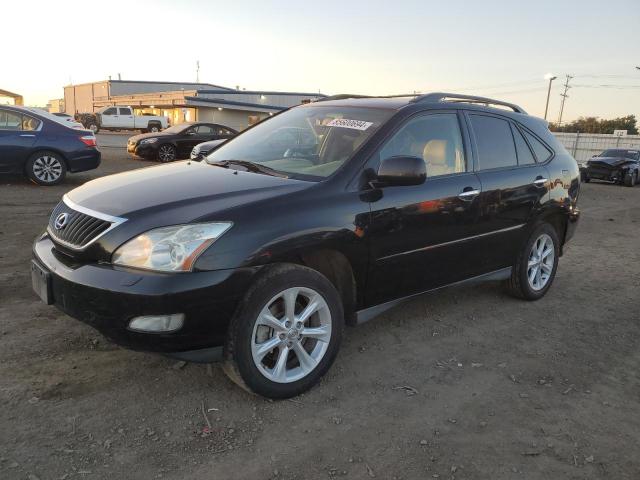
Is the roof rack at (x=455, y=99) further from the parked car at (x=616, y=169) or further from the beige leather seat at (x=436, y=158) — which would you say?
the parked car at (x=616, y=169)

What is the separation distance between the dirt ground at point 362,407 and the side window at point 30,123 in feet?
21.0

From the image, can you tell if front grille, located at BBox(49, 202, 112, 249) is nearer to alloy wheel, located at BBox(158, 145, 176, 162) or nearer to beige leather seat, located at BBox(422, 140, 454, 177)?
beige leather seat, located at BBox(422, 140, 454, 177)

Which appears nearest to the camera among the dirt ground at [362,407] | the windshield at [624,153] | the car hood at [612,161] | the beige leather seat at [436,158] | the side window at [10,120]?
the dirt ground at [362,407]

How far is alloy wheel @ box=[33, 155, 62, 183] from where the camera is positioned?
396 inches

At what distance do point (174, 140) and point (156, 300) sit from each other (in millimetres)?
15401

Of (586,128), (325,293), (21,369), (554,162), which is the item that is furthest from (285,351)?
(586,128)

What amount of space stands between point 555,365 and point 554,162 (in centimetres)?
217

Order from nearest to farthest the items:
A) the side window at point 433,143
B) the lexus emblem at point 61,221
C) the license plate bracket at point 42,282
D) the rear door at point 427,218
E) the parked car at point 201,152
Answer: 1. the license plate bracket at point 42,282
2. the lexus emblem at point 61,221
3. the rear door at point 427,218
4. the side window at point 433,143
5. the parked car at point 201,152

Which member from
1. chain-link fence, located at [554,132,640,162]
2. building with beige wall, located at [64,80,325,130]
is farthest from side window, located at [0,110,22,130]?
chain-link fence, located at [554,132,640,162]

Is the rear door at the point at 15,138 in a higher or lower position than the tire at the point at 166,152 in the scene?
higher

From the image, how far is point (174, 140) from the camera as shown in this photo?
17.0 m

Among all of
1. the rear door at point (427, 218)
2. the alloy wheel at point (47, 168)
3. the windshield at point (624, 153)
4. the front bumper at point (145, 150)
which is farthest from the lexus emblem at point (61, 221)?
the windshield at point (624, 153)

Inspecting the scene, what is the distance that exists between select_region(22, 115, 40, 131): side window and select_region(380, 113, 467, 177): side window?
28.6 ft

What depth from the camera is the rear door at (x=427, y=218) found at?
11.2 ft
